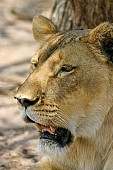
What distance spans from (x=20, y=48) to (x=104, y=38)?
10.2 ft

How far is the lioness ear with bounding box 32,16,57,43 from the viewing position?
322 cm

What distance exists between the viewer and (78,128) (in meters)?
2.87

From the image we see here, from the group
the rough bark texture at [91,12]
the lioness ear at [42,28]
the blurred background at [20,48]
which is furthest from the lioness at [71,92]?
the rough bark texture at [91,12]

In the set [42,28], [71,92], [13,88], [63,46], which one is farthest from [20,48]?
[71,92]

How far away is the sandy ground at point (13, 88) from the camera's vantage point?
3.88 meters

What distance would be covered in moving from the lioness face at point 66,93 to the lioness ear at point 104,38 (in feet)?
0.16

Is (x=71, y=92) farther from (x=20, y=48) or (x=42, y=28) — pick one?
(x=20, y=48)

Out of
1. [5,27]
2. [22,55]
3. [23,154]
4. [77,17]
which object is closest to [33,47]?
[22,55]

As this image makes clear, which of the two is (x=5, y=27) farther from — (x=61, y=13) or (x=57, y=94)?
(x=57, y=94)

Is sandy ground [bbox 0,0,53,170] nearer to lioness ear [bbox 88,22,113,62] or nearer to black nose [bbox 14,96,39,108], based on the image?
black nose [bbox 14,96,39,108]

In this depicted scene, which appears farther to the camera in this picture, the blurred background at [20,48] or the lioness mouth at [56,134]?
the blurred background at [20,48]

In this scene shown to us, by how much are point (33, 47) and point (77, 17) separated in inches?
47.6

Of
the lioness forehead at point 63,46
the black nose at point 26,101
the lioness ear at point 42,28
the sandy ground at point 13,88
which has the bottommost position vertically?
the sandy ground at point 13,88

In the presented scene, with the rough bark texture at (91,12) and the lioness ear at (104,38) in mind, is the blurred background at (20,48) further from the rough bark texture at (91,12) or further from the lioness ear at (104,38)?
the lioness ear at (104,38)
